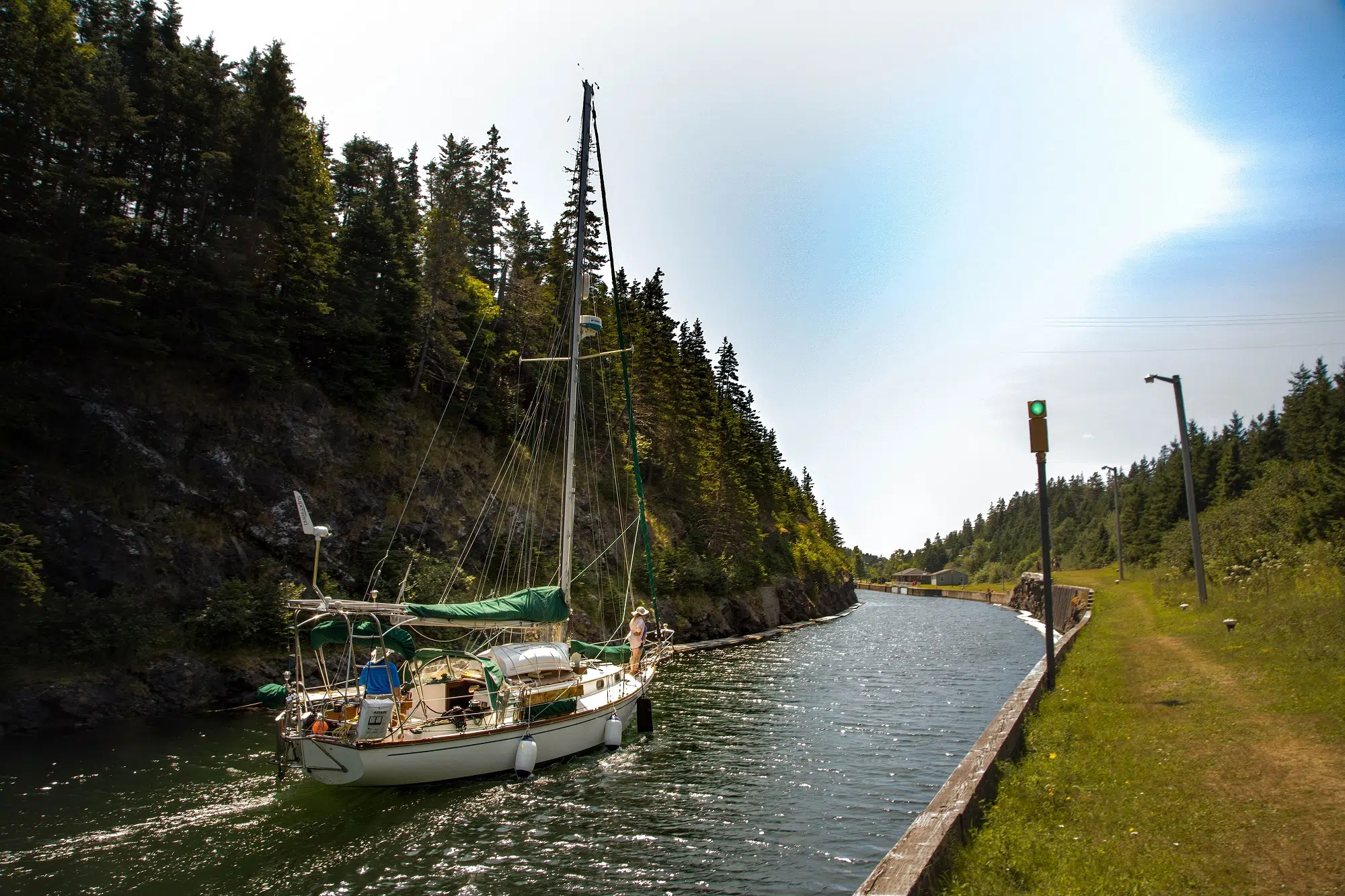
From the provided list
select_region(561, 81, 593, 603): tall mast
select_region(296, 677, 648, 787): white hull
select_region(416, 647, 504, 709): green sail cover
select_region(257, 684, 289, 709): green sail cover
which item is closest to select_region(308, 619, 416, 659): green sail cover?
select_region(257, 684, 289, 709): green sail cover

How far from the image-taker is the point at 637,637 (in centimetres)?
2442

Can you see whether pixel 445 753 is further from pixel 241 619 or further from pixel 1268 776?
pixel 1268 776

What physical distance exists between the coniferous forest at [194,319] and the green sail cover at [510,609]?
38.2 ft

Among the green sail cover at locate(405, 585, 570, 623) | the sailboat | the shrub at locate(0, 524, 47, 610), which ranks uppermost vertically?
the shrub at locate(0, 524, 47, 610)

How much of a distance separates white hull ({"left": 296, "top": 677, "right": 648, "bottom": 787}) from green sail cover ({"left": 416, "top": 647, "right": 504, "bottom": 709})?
0.93 meters

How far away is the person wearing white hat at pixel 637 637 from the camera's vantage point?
79.3 ft

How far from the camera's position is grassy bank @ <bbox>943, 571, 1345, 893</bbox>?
24.4ft

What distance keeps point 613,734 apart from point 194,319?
88.4 feet

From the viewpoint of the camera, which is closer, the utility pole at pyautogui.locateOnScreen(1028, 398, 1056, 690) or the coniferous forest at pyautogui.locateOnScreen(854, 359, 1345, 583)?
the utility pole at pyautogui.locateOnScreen(1028, 398, 1056, 690)

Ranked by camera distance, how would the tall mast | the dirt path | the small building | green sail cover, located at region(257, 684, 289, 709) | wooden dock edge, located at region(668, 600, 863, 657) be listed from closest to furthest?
the dirt path
green sail cover, located at region(257, 684, 289, 709)
the tall mast
wooden dock edge, located at region(668, 600, 863, 657)
the small building

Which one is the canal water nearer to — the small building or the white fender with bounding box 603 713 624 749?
the white fender with bounding box 603 713 624 749

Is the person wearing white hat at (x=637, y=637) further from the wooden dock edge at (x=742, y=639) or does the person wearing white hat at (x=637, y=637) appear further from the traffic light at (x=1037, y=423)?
the traffic light at (x=1037, y=423)

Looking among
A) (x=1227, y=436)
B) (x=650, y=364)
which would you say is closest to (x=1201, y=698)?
(x=650, y=364)

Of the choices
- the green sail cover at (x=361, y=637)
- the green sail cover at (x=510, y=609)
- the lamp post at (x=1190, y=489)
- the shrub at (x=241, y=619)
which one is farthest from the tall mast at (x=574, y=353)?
the lamp post at (x=1190, y=489)
